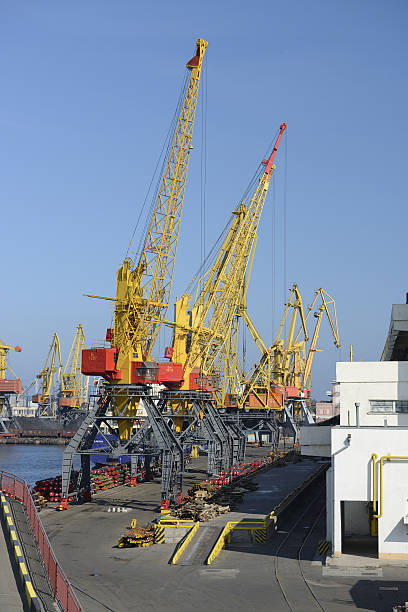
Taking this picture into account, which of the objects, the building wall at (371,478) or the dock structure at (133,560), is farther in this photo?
the building wall at (371,478)

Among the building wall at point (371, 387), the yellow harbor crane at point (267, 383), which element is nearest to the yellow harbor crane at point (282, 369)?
the yellow harbor crane at point (267, 383)

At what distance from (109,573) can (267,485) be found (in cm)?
4498

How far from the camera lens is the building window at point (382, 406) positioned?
52.8m

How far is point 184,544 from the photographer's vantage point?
47219mm

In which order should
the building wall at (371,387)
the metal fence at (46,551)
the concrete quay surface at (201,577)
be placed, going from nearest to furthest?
the metal fence at (46,551)
the concrete quay surface at (201,577)
the building wall at (371,387)

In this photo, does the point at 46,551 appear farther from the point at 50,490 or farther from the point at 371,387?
the point at 50,490

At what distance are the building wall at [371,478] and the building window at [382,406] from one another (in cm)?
907

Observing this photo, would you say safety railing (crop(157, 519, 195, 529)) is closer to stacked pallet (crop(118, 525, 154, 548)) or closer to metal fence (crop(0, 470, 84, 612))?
stacked pallet (crop(118, 525, 154, 548))

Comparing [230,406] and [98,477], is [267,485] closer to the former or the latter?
[98,477]

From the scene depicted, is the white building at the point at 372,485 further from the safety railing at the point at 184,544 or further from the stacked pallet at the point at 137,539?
the stacked pallet at the point at 137,539

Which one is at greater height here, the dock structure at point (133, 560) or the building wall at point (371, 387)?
the building wall at point (371, 387)

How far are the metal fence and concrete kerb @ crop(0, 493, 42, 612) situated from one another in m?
1.14

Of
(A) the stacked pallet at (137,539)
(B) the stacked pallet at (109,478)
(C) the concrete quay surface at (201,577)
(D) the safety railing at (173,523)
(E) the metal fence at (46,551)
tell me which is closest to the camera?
(E) the metal fence at (46,551)

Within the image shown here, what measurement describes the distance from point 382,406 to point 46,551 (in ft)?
89.8
